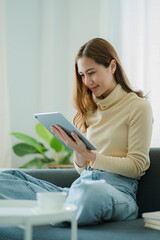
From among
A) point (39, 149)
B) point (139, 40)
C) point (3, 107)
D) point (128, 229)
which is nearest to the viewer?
point (128, 229)

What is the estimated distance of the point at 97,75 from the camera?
186cm

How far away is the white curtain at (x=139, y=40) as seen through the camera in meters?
3.03

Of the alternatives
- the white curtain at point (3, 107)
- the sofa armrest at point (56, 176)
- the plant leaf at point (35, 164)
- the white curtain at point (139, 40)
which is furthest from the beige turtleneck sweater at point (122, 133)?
the white curtain at point (3, 107)

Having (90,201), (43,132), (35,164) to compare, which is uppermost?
(90,201)

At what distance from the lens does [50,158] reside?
12.3 ft

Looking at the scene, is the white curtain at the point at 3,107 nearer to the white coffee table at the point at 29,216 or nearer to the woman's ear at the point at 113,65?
the woman's ear at the point at 113,65

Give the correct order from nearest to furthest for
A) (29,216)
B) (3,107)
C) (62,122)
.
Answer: (29,216)
(62,122)
(3,107)

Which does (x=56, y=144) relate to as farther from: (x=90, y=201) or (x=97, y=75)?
(x=90, y=201)

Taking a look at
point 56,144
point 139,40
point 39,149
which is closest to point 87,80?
point 139,40

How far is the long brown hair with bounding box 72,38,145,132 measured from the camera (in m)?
1.87

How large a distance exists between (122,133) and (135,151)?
0.12 metres

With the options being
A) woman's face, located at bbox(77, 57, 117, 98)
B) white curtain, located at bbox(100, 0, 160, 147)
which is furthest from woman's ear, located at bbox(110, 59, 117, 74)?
white curtain, located at bbox(100, 0, 160, 147)

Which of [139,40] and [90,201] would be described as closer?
[90,201]

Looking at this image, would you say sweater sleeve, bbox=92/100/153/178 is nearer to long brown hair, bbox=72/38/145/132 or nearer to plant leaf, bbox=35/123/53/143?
long brown hair, bbox=72/38/145/132
